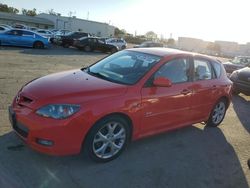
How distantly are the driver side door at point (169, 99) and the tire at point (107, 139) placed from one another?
16.3 inches

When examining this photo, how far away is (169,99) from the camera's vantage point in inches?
213

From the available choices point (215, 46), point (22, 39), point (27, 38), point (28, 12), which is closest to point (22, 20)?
point (28, 12)

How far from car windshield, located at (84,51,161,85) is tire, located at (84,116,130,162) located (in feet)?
2.26

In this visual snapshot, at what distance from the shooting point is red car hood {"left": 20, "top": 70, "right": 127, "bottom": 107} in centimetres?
435

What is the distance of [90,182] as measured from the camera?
4.14 metres

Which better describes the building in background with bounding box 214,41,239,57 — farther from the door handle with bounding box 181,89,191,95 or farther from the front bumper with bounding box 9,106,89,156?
the front bumper with bounding box 9,106,89,156

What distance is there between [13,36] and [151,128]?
2153 centimetres

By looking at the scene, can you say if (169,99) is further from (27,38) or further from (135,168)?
(27,38)

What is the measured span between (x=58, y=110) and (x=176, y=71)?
2375 mm

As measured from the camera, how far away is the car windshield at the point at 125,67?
515 cm

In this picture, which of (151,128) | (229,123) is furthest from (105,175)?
(229,123)

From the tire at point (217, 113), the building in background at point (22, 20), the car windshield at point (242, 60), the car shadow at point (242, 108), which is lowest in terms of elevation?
the car shadow at point (242, 108)

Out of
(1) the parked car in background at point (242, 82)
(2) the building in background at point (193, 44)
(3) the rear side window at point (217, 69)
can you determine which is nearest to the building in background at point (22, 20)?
(2) the building in background at point (193, 44)

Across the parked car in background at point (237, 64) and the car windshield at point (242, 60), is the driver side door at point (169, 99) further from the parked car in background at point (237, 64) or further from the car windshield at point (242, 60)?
the car windshield at point (242, 60)
